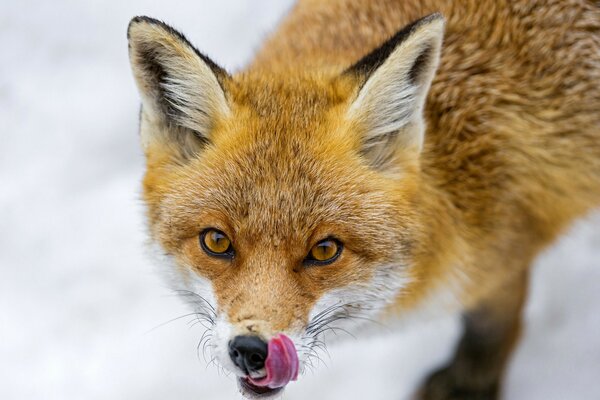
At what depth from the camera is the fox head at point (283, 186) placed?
2.20 m

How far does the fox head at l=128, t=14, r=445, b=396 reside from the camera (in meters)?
2.20

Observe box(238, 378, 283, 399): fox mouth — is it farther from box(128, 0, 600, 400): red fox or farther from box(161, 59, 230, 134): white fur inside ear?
box(161, 59, 230, 134): white fur inside ear

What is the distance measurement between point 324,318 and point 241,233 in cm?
39

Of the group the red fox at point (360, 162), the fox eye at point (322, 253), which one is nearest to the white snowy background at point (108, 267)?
the red fox at point (360, 162)

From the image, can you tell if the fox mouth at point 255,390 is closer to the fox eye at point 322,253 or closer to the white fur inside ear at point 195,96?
the fox eye at point 322,253

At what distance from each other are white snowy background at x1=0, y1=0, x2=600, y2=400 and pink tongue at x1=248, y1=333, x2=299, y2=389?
97 cm

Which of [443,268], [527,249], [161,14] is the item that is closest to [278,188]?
[443,268]

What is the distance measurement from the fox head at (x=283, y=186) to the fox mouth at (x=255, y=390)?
0.01 metres

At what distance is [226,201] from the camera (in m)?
2.27

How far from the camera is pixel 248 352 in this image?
6.85ft

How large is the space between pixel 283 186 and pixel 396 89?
1.52 feet

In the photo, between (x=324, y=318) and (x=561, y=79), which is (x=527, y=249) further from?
(x=324, y=318)

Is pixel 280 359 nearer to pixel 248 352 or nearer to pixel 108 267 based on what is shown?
pixel 248 352

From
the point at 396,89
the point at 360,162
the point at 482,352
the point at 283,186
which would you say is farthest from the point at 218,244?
the point at 482,352
